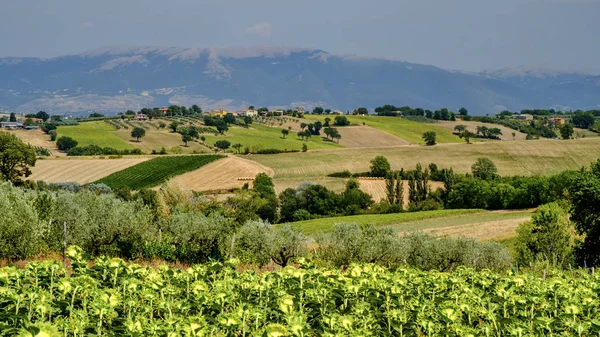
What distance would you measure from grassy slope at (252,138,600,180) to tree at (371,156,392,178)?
6.76ft

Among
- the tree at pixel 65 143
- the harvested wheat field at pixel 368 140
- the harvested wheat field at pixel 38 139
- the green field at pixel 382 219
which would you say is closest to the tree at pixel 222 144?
the tree at pixel 65 143

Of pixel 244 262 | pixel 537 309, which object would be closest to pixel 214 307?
pixel 537 309

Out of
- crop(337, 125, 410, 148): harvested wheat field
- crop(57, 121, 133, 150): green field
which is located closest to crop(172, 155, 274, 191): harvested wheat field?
crop(57, 121, 133, 150): green field

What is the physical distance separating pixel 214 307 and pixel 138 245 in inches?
819

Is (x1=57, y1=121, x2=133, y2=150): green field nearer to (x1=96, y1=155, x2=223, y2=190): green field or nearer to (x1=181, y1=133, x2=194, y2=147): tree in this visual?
(x1=181, y1=133, x2=194, y2=147): tree

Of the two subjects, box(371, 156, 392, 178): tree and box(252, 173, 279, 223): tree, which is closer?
box(252, 173, 279, 223): tree

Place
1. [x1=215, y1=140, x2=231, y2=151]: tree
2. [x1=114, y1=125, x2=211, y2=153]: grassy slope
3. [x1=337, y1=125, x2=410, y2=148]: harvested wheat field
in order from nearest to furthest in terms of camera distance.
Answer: [x1=114, y1=125, x2=211, y2=153]: grassy slope → [x1=215, y1=140, x2=231, y2=151]: tree → [x1=337, y1=125, x2=410, y2=148]: harvested wheat field

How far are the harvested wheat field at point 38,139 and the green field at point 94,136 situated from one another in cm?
536

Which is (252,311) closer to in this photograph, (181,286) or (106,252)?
(181,286)

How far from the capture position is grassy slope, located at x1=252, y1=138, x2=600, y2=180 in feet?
408

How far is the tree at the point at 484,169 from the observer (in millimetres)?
120488

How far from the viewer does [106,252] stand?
3231cm

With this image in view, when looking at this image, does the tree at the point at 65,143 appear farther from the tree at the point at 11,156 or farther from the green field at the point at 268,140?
the tree at the point at 11,156

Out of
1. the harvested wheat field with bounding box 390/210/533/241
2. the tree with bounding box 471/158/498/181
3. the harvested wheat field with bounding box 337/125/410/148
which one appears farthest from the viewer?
the harvested wheat field with bounding box 337/125/410/148
